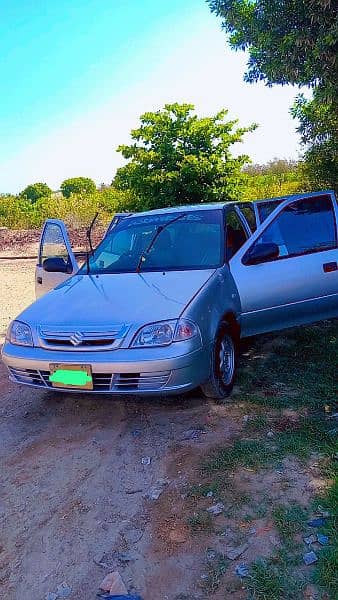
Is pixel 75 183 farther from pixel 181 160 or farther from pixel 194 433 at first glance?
pixel 194 433

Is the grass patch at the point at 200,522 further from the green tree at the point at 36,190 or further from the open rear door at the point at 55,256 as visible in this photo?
the green tree at the point at 36,190

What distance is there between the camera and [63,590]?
215cm

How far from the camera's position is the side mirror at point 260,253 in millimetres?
4391

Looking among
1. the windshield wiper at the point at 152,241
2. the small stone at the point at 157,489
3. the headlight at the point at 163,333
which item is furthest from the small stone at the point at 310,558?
the windshield wiper at the point at 152,241

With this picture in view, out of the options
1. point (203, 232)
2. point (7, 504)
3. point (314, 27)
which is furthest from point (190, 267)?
point (314, 27)

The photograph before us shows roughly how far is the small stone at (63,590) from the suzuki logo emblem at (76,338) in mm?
1578

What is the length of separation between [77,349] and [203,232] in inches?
74.2

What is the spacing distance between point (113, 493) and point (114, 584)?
722 mm

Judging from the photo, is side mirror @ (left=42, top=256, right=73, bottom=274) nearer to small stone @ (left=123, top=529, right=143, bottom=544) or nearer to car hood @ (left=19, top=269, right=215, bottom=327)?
car hood @ (left=19, top=269, right=215, bottom=327)

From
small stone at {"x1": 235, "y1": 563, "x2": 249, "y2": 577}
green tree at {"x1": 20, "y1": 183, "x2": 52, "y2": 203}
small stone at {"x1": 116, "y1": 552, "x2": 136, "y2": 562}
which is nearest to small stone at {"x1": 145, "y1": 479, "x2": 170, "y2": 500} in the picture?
small stone at {"x1": 116, "y1": 552, "x2": 136, "y2": 562}

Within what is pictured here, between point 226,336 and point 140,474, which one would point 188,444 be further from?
point 226,336

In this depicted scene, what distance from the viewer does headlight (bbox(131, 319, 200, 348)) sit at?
11.0 ft

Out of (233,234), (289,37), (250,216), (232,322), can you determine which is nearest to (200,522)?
(232,322)

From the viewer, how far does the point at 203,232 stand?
464 centimetres
